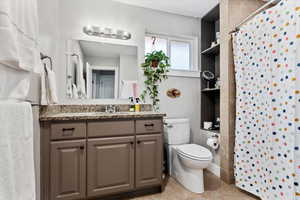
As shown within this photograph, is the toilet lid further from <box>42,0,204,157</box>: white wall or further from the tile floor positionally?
<box>42,0,204,157</box>: white wall

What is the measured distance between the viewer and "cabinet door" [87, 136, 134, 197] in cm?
154

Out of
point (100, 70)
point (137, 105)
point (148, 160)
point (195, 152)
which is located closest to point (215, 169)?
point (195, 152)

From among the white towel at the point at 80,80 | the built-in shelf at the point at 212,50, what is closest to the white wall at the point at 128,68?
the white towel at the point at 80,80

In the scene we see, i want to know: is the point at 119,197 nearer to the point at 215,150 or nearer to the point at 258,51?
the point at 215,150

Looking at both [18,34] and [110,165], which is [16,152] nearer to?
[18,34]

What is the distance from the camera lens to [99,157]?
5.13 ft

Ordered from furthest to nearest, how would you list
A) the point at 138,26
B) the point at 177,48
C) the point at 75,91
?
1. the point at 177,48
2. the point at 138,26
3. the point at 75,91

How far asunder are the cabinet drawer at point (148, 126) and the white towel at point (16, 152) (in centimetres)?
102

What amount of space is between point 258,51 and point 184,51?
1.29 metres

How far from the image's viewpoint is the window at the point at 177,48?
2.56 m

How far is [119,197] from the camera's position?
5.55 feet

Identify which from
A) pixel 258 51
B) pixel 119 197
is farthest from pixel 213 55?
pixel 119 197

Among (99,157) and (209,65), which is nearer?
(99,157)

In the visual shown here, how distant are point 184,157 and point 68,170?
124 cm
